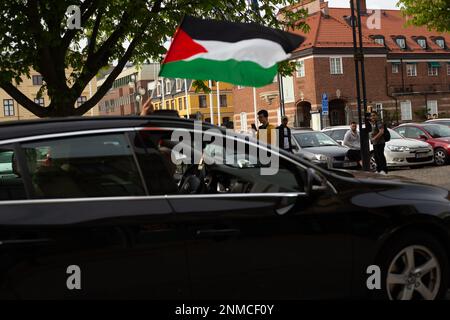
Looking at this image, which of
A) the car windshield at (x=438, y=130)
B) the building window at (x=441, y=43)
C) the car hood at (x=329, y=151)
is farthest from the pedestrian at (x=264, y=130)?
the building window at (x=441, y=43)

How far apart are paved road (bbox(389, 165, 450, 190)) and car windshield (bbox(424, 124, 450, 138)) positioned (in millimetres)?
1837

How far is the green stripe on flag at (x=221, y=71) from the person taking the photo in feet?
14.0

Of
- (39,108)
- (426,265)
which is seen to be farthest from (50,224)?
(39,108)

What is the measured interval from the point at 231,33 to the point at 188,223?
1610 mm

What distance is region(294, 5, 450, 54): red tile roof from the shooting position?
55312 millimetres

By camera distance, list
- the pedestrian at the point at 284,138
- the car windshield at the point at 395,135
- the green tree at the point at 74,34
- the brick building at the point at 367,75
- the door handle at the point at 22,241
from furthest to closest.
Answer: the brick building at the point at 367,75, the car windshield at the point at 395,135, the pedestrian at the point at 284,138, the green tree at the point at 74,34, the door handle at the point at 22,241

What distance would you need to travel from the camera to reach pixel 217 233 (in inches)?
144

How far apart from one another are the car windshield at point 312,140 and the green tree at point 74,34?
632 centimetres

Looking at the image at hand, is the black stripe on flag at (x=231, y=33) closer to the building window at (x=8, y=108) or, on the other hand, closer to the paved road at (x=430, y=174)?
the paved road at (x=430, y=174)

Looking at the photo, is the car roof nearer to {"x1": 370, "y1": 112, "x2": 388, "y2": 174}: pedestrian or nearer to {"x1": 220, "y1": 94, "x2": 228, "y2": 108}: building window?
{"x1": 370, "y1": 112, "x2": 388, "y2": 174}: pedestrian

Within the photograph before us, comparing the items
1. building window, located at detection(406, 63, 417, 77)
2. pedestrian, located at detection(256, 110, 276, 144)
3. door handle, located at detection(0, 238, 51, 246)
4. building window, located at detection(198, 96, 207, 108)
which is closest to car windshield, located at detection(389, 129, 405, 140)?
pedestrian, located at detection(256, 110, 276, 144)

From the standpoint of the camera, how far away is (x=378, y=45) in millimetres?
57969

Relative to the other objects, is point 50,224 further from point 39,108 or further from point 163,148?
point 39,108
